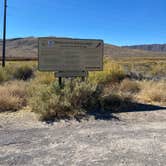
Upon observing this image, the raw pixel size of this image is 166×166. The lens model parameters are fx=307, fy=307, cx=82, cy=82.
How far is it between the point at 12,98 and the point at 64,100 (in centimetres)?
220

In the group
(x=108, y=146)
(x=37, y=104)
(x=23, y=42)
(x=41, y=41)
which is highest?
(x=23, y=42)

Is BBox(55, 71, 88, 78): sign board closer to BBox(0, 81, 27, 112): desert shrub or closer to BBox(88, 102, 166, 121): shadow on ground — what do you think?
BBox(0, 81, 27, 112): desert shrub

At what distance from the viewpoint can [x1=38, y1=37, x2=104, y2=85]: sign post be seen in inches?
455

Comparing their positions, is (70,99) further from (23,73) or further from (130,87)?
(23,73)

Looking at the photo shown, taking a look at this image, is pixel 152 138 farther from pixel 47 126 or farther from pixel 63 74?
pixel 63 74

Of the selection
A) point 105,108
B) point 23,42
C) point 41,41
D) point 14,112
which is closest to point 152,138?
point 105,108

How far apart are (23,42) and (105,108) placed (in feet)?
586

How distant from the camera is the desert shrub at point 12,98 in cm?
1091

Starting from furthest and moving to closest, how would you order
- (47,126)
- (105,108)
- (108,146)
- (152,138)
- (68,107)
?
(105,108), (68,107), (47,126), (152,138), (108,146)

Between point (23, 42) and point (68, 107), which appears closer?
point (68, 107)

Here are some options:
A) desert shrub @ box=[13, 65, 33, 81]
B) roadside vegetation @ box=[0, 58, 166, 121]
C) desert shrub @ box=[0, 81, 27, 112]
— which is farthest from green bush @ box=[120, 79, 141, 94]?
desert shrub @ box=[13, 65, 33, 81]

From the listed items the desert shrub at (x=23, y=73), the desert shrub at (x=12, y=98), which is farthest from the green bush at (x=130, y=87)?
the desert shrub at (x=23, y=73)

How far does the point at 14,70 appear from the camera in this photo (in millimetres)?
22656

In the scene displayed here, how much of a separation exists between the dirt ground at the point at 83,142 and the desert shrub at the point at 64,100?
51cm
